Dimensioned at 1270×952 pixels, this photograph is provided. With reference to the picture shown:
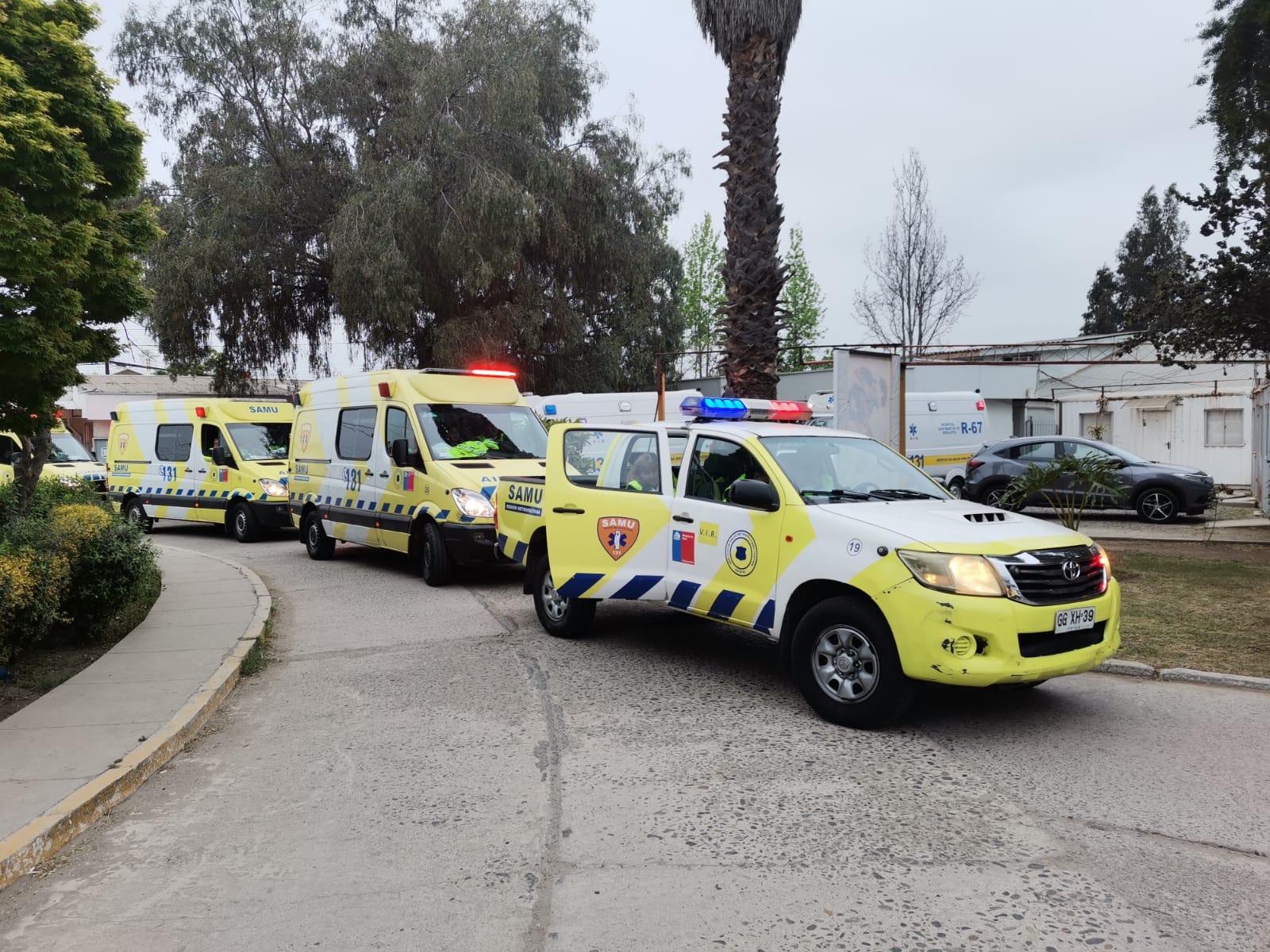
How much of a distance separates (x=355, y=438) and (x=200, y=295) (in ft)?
46.0

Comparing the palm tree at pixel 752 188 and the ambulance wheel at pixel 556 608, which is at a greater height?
the palm tree at pixel 752 188

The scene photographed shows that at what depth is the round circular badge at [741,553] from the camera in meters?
6.15

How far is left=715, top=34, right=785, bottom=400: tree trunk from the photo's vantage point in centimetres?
1239

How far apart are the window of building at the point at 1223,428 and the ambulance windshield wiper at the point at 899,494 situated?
71.1 ft

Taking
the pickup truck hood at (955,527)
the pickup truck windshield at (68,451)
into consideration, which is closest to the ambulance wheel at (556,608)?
the pickup truck hood at (955,527)

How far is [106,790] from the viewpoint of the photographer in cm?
463

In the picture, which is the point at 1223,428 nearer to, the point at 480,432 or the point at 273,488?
the point at 480,432

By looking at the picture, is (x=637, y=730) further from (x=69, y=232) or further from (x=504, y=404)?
(x=504, y=404)

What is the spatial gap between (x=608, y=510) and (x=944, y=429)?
52.0ft

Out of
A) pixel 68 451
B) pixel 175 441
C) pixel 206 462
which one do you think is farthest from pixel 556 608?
pixel 68 451

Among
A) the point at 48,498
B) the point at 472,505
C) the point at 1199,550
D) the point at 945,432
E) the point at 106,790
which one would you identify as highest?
the point at 945,432

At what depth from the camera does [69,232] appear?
22.6ft

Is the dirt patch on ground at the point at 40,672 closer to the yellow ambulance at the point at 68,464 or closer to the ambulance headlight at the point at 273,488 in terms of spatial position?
the ambulance headlight at the point at 273,488

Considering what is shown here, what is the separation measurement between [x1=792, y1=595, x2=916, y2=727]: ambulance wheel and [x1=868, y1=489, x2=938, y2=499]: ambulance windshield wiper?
38.4 inches
